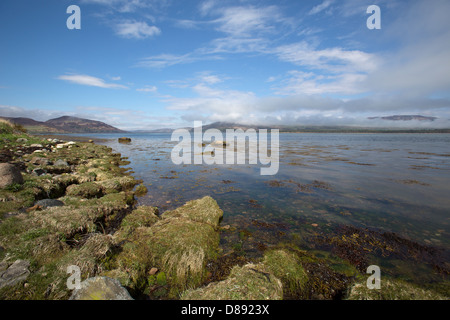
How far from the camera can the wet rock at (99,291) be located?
13.6 ft

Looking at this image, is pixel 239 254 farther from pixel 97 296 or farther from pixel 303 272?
pixel 97 296

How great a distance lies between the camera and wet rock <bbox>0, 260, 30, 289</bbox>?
4483 mm

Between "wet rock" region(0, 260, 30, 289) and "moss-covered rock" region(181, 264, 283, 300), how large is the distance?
4.13m

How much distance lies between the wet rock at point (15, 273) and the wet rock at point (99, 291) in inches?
63.4

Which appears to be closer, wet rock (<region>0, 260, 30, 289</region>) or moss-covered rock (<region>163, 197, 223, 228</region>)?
wet rock (<region>0, 260, 30, 289</region>)

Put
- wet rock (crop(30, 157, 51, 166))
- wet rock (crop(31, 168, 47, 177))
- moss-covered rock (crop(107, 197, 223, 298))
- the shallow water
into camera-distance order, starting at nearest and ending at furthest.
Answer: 1. moss-covered rock (crop(107, 197, 223, 298))
2. the shallow water
3. wet rock (crop(31, 168, 47, 177))
4. wet rock (crop(30, 157, 51, 166))

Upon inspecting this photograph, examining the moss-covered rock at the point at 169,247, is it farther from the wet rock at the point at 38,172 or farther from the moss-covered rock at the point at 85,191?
the wet rock at the point at 38,172

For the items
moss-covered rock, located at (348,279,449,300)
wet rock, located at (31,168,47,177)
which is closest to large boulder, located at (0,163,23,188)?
wet rock, located at (31,168,47,177)

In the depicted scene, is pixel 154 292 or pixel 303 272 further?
pixel 303 272

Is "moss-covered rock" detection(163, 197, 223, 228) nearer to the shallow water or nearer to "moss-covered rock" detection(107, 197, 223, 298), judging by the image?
"moss-covered rock" detection(107, 197, 223, 298)

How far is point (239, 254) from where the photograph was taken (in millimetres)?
7070
